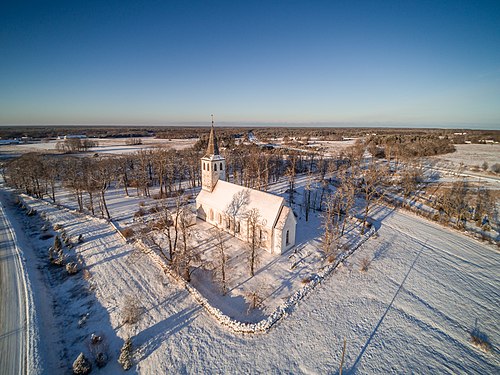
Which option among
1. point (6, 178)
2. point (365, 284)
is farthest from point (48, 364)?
point (6, 178)

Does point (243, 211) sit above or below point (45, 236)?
above

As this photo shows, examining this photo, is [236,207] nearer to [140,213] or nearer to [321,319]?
[321,319]

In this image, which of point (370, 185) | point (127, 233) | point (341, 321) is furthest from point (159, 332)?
point (370, 185)

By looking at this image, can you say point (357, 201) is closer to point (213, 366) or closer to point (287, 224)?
point (287, 224)

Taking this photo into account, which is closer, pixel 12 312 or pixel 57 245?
pixel 12 312

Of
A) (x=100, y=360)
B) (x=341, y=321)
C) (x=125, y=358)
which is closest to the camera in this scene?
(x=125, y=358)

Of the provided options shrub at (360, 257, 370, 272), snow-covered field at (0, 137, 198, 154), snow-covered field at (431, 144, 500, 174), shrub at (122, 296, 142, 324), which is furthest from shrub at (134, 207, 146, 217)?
snow-covered field at (431, 144, 500, 174)

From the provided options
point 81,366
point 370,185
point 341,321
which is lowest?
point 341,321
